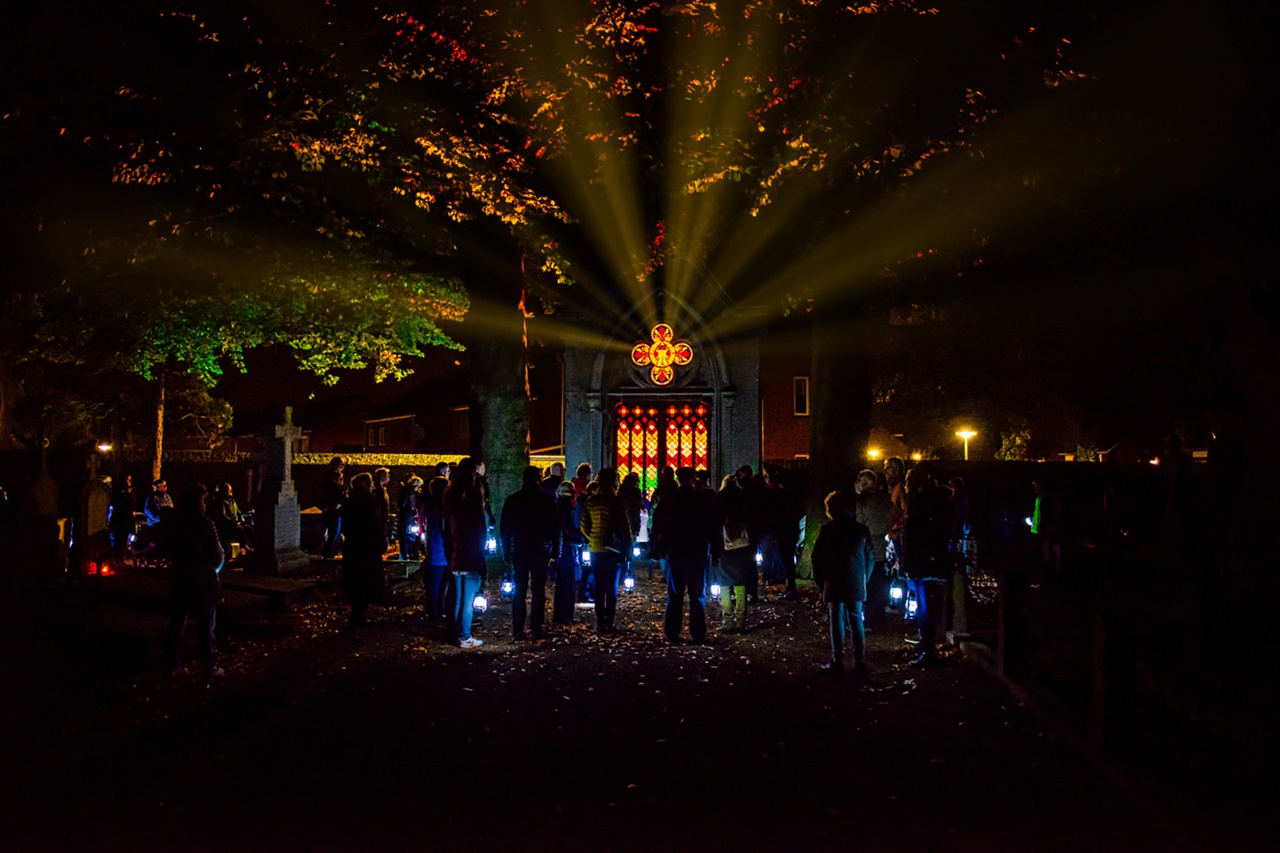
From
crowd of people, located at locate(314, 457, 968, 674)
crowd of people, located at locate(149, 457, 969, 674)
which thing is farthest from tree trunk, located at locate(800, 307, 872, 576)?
crowd of people, located at locate(314, 457, 968, 674)

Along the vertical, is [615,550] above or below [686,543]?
below

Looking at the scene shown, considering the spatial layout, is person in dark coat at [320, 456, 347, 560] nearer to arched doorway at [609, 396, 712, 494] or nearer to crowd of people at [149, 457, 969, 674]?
crowd of people at [149, 457, 969, 674]

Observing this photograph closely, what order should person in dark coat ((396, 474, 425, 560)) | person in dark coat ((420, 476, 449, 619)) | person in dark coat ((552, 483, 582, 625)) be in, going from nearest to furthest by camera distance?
person in dark coat ((420, 476, 449, 619)) → person in dark coat ((552, 483, 582, 625)) → person in dark coat ((396, 474, 425, 560))

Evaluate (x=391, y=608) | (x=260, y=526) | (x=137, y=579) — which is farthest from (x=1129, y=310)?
(x=137, y=579)

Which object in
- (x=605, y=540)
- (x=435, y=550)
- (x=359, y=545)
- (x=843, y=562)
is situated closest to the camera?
(x=843, y=562)

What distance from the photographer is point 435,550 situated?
10344mm

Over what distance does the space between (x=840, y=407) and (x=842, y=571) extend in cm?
611

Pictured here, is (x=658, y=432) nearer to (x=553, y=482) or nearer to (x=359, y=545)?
(x=553, y=482)

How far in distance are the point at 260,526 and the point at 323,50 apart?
24.8 ft

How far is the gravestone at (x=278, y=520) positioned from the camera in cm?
1411

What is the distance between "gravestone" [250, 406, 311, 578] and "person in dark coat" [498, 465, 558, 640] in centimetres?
643

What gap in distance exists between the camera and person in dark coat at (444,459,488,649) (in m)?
9.11

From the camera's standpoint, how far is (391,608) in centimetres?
1209

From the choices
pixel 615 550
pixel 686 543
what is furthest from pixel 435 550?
pixel 686 543
